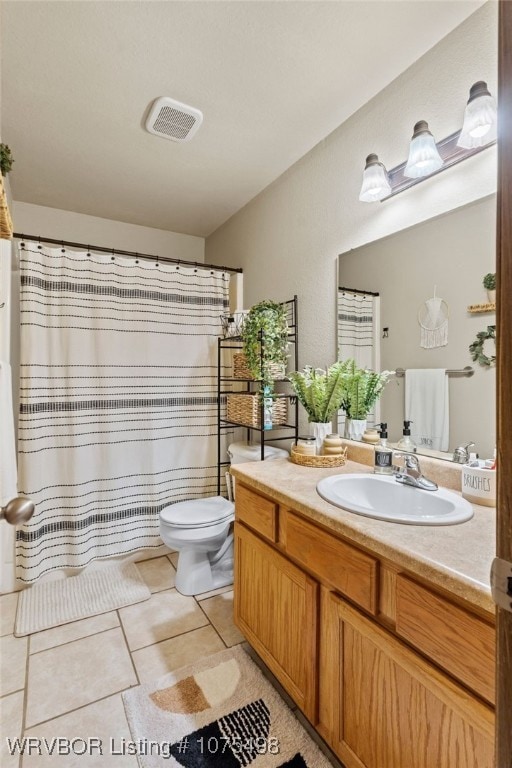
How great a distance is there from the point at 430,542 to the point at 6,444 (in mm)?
1464

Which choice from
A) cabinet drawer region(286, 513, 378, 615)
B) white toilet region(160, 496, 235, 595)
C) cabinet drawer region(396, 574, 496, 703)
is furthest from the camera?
white toilet region(160, 496, 235, 595)

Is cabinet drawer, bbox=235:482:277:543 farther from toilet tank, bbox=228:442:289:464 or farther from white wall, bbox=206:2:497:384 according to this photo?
white wall, bbox=206:2:497:384

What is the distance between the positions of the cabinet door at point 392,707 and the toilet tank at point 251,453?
3.66ft

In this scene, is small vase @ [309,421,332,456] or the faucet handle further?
small vase @ [309,421,332,456]

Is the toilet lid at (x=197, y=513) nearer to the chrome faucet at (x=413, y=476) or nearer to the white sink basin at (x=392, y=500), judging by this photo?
the white sink basin at (x=392, y=500)

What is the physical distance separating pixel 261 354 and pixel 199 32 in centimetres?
139

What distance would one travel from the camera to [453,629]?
2.61 feet

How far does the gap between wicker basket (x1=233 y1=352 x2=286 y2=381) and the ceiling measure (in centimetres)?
116

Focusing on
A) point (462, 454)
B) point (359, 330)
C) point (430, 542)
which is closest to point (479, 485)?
point (462, 454)

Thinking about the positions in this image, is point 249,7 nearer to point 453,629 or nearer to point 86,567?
point 453,629

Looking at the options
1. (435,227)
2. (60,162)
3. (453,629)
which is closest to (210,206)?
(60,162)

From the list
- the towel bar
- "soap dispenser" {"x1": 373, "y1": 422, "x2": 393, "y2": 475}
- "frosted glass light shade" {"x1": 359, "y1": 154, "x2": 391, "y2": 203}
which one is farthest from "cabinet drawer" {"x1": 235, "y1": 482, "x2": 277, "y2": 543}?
"frosted glass light shade" {"x1": 359, "y1": 154, "x2": 391, "y2": 203}

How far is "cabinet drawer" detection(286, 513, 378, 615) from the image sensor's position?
3.27 ft

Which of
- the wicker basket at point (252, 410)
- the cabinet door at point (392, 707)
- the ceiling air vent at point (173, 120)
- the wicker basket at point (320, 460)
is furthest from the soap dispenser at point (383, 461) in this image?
the ceiling air vent at point (173, 120)
